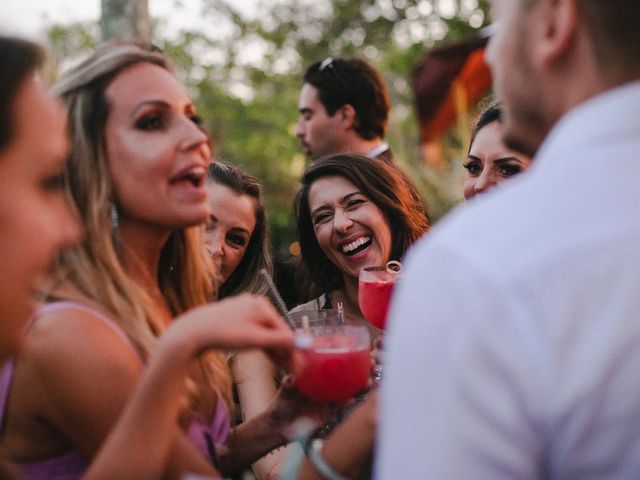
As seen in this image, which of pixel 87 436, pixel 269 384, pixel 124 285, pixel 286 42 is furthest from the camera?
pixel 286 42

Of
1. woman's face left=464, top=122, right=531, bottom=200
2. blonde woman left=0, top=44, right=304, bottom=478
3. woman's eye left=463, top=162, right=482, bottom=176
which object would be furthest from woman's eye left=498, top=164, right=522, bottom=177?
blonde woman left=0, top=44, right=304, bottom=478

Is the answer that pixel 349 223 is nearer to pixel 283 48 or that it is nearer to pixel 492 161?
pixel 492 161

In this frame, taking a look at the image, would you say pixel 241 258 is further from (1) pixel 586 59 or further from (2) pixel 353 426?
(1) pixel 586 59

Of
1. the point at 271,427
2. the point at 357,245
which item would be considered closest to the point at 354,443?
the point at 271,427

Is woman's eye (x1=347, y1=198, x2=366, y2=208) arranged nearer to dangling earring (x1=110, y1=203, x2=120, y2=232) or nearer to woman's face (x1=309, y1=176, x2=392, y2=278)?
woman's face (x1=309, y1=176, x2=392, y2=278)

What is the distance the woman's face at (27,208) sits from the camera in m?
1.35

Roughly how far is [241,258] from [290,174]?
58.3 feet

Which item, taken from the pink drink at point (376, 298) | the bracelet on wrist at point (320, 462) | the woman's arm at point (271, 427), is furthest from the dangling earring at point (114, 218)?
the pink drink at point (376, 298)

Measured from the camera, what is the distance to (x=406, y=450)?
1.09 metres

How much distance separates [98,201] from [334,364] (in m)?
0.86

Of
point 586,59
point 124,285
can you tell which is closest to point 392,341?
point 586,59

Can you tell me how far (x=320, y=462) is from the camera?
6.46ft

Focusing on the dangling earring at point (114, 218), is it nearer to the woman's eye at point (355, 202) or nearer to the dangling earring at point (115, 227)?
the dangling earring at point (115, 227)

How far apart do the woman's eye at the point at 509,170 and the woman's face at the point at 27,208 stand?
2602 mm
